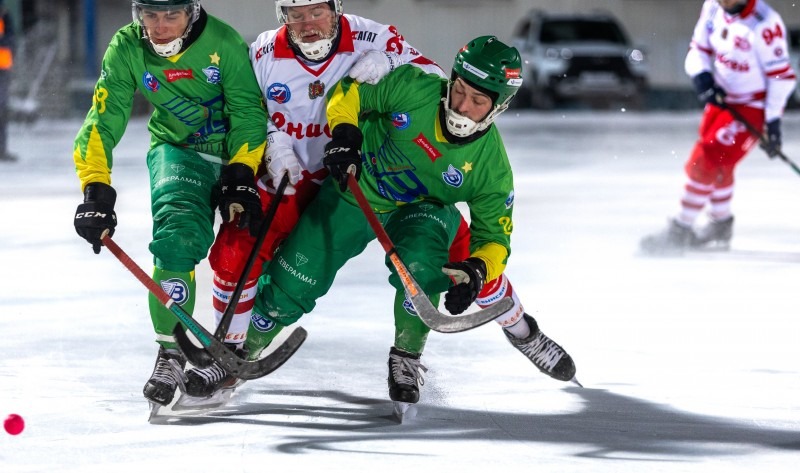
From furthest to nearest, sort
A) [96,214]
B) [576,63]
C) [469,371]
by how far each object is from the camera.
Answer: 1. [576,63]
2. [469,371]
3. [96,214]

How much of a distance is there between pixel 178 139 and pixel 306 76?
420mm

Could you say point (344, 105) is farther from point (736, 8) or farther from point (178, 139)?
point (736, 8)

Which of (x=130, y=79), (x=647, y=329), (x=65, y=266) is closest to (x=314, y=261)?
(x=130, y=79)

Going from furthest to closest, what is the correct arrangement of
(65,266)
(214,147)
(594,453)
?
(65,266) < (214,147) < (594,453)

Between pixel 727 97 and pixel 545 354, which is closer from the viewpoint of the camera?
pixel 545 354

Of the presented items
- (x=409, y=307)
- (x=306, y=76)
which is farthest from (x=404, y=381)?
(x=306, y=76)

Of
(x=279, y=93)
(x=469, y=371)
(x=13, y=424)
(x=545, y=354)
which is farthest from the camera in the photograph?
(x=469, y=371)

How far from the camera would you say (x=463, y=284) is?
3.46m

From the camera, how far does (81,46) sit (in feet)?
66.8

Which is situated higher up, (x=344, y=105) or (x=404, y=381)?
(x=344, y=105)

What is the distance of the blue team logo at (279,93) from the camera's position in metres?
3.79

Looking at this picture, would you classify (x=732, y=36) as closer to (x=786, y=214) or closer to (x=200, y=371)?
(x=786, y=214)

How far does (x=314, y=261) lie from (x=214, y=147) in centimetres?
45

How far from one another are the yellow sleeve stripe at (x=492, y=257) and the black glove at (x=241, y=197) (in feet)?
2.00
